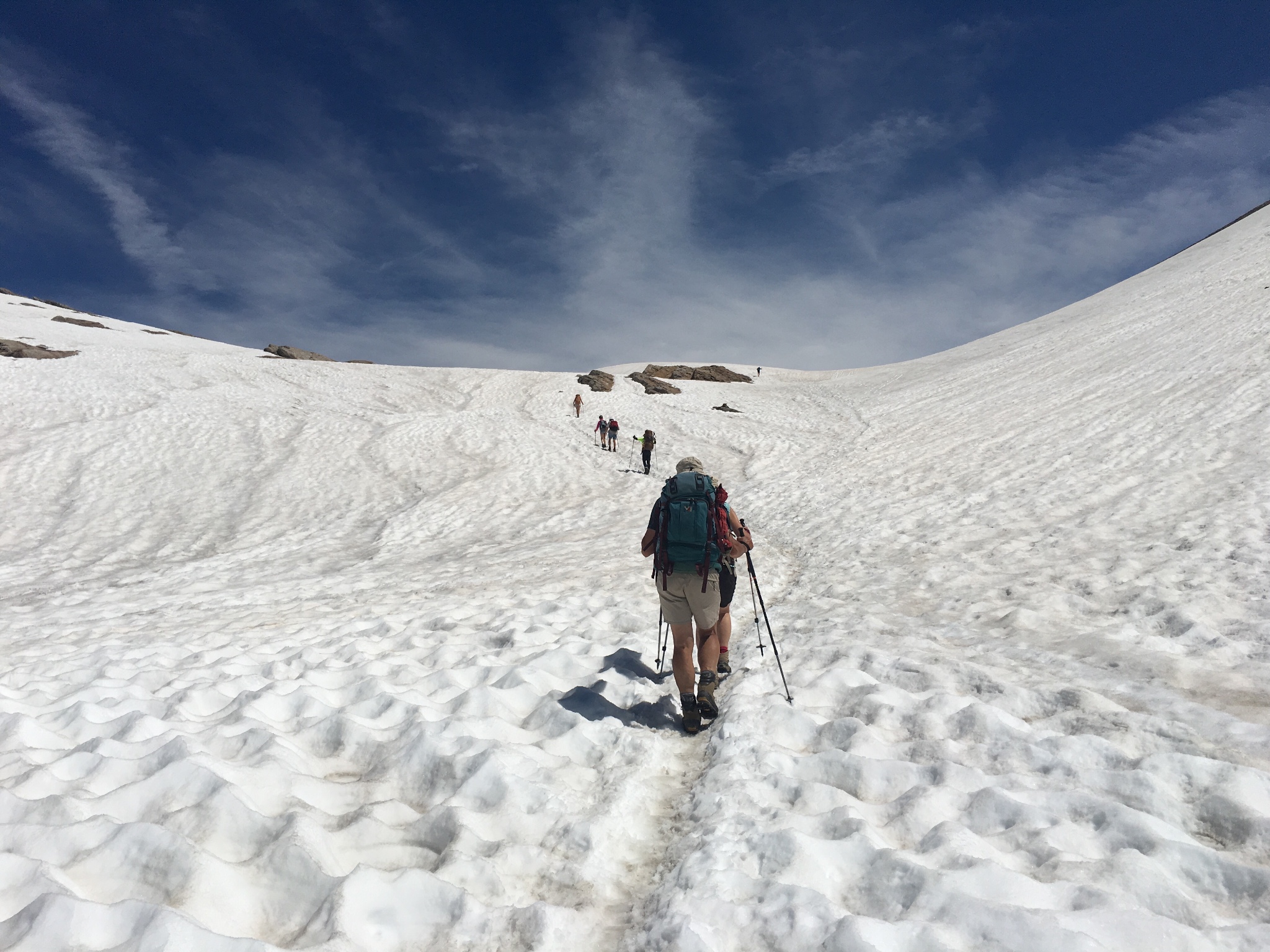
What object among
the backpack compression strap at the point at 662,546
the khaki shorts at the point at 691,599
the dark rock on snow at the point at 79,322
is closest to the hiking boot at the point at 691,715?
the khaki shorts at the point at 691,599


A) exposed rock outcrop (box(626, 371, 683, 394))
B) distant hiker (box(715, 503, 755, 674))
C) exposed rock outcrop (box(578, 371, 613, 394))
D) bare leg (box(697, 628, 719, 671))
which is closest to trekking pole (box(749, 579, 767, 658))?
distant hiker (box(715, 503, 755, 674))

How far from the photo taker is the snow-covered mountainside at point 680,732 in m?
3.13

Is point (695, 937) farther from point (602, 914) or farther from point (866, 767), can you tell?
point (866, 767)

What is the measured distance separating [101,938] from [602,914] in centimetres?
228

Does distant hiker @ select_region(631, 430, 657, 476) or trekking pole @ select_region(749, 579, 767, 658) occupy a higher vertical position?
distant hiker @ select_region(631, 430, 657, 476)

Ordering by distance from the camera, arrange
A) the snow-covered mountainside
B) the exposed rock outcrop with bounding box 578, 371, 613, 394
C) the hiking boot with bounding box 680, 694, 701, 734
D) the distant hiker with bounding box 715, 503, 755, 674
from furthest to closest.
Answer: the exposed rock outcrop with bounding box 578, 371, 613, 394 → the distant hiker with bounding box 715, 503, 755, 674 → the hiking boot with bounding box 680, 694, 701, 734 → the snow-covered mountainside

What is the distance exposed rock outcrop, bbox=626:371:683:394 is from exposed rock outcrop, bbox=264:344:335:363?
26041mm

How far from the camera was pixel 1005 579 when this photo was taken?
8.62 meters

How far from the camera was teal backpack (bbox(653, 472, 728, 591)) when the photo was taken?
5.49 metres

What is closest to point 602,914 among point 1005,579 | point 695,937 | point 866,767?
point 695,937

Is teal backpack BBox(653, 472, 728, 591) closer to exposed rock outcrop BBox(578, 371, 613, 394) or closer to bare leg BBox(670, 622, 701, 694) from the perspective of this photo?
bare leg BBox(670, 622, 701, 694)

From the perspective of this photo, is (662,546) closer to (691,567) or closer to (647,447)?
(691,567)

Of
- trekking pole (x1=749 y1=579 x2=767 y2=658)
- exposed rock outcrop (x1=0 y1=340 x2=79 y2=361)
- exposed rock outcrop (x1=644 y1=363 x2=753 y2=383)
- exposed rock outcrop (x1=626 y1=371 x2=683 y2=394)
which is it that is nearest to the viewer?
trekking pole (x1=749 y1=579 x2=767 y2=658)

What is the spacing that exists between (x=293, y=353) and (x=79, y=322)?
73.7 feet
